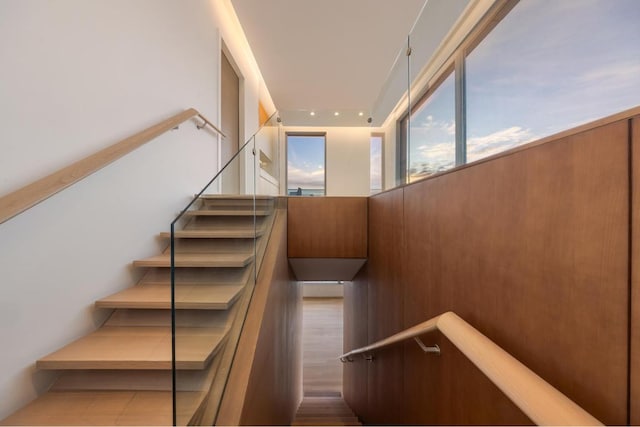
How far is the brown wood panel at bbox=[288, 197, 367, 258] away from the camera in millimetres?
3201

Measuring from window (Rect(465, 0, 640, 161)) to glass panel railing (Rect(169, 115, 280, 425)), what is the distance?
169cm

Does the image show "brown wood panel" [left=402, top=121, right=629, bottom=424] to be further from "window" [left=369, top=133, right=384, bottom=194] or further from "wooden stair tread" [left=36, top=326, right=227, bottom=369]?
"window" [left=369, top=133, right=384, bottom=194]

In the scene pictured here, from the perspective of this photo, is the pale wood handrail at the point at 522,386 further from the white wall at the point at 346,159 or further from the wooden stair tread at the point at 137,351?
the white wall at the point at 346,159

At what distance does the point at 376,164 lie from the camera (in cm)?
341

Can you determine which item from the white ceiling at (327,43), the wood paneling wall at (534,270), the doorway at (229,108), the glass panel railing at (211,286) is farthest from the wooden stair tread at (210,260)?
the white ceiling at (327,43)

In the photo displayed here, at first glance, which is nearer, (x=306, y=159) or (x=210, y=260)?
(x=210, y=260)

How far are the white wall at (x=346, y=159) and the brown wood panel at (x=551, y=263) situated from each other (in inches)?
98.6

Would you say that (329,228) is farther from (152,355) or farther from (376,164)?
(152,355)

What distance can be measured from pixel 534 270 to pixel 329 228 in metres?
2.50

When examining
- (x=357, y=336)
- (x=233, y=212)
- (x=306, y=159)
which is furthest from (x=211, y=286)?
(x=306, y=159)

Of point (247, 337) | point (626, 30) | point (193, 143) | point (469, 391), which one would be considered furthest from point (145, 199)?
point (626, 30)

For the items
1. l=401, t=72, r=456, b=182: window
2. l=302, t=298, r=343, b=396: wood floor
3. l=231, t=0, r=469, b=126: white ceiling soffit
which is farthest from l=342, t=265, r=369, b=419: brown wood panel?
l=231, t=0, r=469, b=126: white ceiling soffit

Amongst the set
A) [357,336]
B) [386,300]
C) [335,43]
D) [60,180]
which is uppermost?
[335,43]

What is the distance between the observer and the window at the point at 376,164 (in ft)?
10.7
